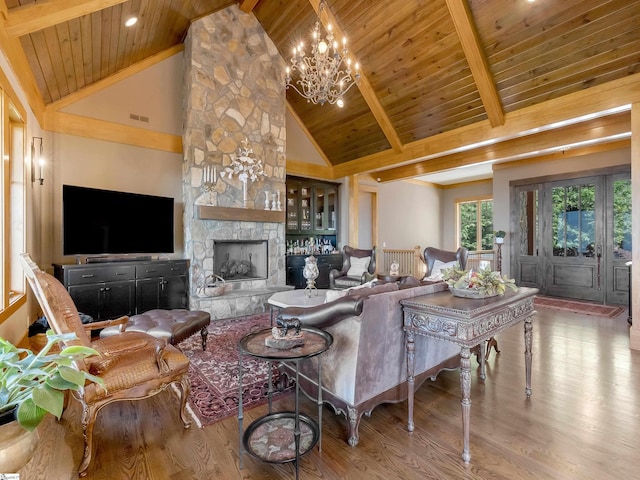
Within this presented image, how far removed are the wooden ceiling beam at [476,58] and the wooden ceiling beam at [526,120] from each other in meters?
0.21

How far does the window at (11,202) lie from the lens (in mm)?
2762

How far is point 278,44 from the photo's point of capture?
239 inches

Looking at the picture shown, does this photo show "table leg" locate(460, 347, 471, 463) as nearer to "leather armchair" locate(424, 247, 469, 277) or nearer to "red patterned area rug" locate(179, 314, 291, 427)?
"red patterned area rug" locate(179, 314, 291, 427)

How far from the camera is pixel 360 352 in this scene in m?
2.04

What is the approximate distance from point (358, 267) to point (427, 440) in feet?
13.5

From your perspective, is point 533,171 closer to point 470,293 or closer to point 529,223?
point 529,223

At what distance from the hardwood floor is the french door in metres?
4.55

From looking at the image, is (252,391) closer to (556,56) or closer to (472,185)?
(556,56)

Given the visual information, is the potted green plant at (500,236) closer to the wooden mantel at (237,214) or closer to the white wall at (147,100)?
the wooden mantel at (237,214)

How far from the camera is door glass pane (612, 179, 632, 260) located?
607 cm

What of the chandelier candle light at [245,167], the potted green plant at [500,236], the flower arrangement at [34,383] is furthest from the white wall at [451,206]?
the flower arrangement at [34,383]

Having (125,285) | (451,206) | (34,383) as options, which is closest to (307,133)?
(125,285)

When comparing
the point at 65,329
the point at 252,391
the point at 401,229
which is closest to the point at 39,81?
the point at 65,329

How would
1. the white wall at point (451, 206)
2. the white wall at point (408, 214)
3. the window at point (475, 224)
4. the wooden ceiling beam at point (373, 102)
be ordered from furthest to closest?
the white wall at point (451, 206), the window at point (475, 224), the white wall at point (408, 214), the wooden ceiling beam at point (373, 102)
